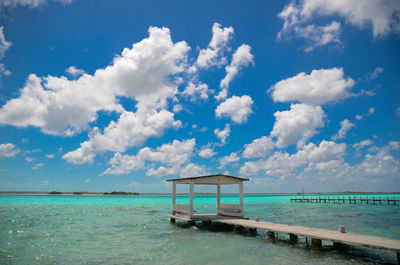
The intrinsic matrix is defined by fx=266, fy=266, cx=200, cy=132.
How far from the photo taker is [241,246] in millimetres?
14141

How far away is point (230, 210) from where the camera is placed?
2120cm

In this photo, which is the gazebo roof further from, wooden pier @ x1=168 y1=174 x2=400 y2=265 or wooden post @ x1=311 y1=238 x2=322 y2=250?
wooden post @ x1=311 y1=238 x2=322 y2=250

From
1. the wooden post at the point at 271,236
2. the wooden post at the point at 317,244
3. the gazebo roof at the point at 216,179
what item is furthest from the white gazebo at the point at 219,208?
the wooden post at the point at 317,244

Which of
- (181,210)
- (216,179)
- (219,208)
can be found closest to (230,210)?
(219,208)

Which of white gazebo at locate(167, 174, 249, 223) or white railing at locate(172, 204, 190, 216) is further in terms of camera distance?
white railing at locate(172, 204, 190, 216)

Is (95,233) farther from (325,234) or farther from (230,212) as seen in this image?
(325,234)

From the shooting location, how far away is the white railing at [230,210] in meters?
20.5

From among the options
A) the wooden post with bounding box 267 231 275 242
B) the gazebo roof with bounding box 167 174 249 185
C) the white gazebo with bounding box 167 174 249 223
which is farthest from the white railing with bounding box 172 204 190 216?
the wooden post with bounding box 267 231 275 242

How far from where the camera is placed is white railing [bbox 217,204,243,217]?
20.5 meters

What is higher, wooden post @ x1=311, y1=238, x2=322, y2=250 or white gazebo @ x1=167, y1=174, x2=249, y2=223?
white gazebo @ x1=167, y1=174, x2=249, y2=223

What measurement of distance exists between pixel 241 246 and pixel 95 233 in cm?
1129

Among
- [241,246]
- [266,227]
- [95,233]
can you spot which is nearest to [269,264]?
[241,246]

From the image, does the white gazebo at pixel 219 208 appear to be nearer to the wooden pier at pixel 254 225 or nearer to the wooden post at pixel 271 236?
the wooden pier at pixel 254 225

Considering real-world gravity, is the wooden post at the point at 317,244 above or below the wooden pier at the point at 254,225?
below
